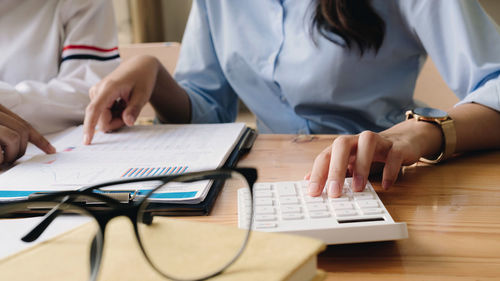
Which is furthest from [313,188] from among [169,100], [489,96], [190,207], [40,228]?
[169,100]

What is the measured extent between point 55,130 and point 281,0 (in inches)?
20.1

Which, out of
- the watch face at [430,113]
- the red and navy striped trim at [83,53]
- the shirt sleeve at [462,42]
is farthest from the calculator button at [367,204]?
the red and navy striped trim at [83,53]

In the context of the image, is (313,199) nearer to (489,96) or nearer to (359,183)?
(359,183)

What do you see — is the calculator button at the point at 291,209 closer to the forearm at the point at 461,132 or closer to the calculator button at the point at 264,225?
the calculator button at the point at 264,225

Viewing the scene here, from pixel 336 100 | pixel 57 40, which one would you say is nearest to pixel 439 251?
pixel 336 100

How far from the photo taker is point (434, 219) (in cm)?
38

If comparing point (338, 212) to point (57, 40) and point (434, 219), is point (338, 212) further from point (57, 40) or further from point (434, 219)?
point (57, 40)

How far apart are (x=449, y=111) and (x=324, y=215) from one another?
0.36 m

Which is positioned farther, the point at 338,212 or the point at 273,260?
the point at 338,212

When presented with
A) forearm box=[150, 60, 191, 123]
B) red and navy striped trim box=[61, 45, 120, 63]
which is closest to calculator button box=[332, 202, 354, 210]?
forearm box=[150, 60, 191, 123]

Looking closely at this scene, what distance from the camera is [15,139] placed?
0.56 m

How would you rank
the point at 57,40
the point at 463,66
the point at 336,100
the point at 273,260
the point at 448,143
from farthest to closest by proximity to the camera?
the point at 57,40, the point at 336,100, the point at 463,66, the point at 448,143, the point at 273,260

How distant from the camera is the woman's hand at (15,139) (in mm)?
556

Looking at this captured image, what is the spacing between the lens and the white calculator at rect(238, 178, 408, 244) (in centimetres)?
33
